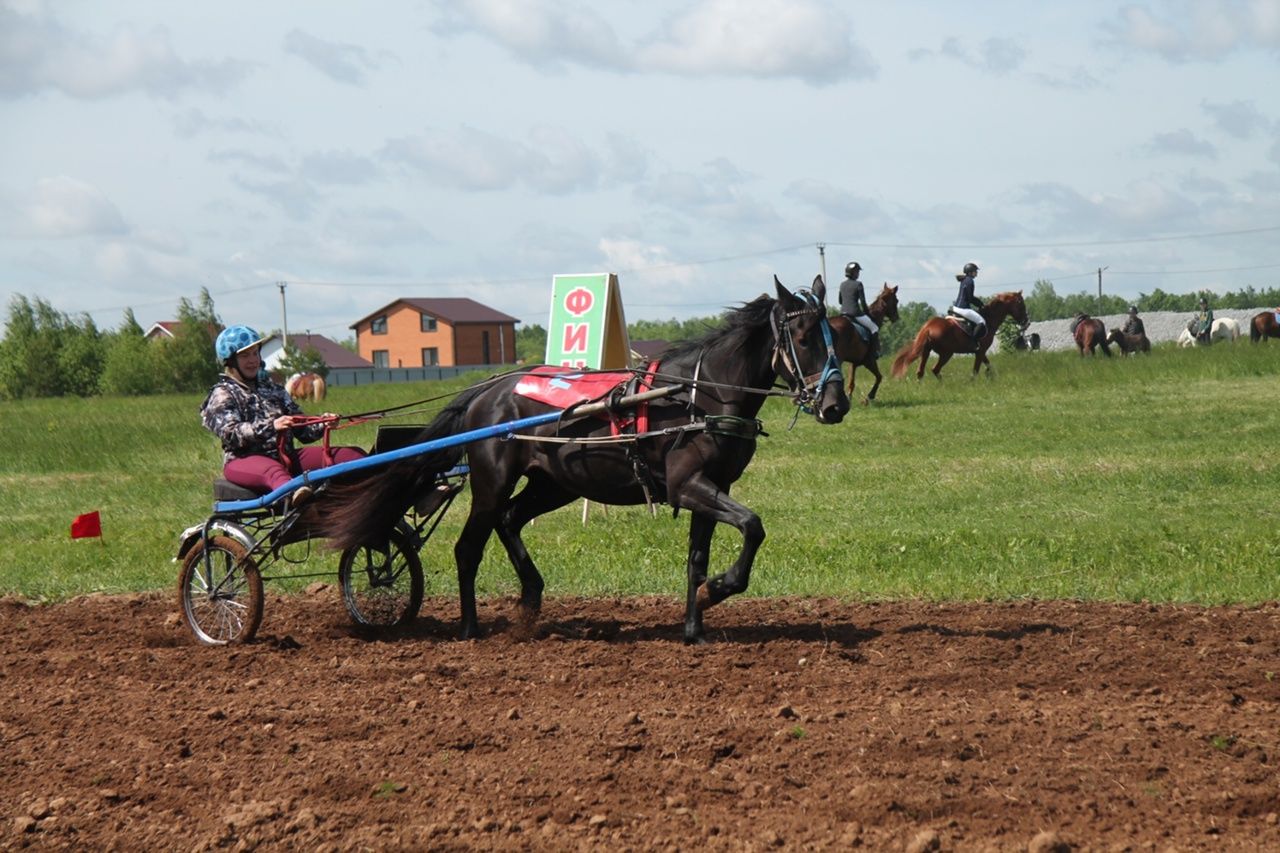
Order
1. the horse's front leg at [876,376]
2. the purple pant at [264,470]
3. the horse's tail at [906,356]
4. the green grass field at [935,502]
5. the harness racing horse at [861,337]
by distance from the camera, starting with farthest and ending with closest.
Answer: the horse's tail at [906,356] < the horse's front leg at [876,376] < the harness racing horse at [861,337] < the green grass field at [935,502] < the purple pant at [264,470]

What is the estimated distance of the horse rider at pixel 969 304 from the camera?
30531mm

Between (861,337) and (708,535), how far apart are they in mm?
15213

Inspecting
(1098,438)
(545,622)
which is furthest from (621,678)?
(1098,438)

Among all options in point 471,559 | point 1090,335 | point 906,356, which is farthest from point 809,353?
point 1090,335

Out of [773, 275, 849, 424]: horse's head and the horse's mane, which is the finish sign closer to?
the horse's mane

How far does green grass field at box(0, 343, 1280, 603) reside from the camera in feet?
38.4

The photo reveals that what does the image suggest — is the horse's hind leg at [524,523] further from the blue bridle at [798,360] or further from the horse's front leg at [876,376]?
the horse's front leg at [876,376]

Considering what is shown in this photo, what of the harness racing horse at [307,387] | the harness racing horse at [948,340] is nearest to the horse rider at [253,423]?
the harness racing horse at [948,340]

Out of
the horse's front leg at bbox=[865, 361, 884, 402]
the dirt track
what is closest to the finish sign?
the dirt track

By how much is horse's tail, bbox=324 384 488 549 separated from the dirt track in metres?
0.76

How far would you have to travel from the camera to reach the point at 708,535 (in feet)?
30.4

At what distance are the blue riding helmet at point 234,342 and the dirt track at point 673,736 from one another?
1923 millimetres

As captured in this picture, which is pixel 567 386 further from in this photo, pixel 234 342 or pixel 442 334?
pixel 442 334

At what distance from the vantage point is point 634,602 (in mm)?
11141
